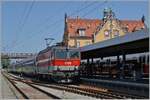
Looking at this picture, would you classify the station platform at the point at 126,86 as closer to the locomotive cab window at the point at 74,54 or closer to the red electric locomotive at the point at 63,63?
the red electric locomotive at the point at 63,63

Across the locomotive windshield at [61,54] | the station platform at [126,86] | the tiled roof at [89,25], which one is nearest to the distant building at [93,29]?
the tiled roof at [89,25]

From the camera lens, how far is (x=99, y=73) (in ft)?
146

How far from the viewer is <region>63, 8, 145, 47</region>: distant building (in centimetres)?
8638

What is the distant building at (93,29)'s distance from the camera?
86.4 m

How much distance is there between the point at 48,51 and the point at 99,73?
10.0 meters

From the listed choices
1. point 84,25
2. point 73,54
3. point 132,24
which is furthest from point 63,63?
point 132,24

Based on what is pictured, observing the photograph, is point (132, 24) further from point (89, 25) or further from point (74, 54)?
point (74, 54)

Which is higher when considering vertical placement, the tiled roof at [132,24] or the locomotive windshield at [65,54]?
the tiled roof at [132,24]

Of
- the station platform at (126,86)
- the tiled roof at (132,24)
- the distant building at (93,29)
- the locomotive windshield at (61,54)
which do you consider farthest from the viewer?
the tiled roof at (132,24)

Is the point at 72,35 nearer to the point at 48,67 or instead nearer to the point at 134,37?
the point at 48,67

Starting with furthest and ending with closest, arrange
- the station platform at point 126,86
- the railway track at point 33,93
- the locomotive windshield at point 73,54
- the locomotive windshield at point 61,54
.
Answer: the locomotive windshield at point 73,54, the locomotive windshield at point 61,54, the railway track at point 33,93, the station platform at point 126,86

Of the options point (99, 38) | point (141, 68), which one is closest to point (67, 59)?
point (141, 68)

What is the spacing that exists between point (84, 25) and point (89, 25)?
3.45 ft

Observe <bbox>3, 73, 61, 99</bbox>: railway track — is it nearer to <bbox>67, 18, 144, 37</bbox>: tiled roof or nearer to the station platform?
the station platform
